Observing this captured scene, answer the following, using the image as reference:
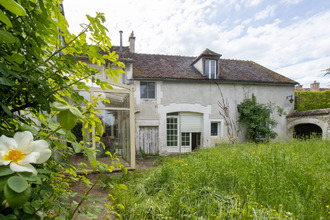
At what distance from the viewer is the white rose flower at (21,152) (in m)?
0.41

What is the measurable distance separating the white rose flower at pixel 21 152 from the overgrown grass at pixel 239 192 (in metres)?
1.94

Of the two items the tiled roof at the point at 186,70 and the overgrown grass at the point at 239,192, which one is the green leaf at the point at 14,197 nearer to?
the overgrown grass at the point at 239,192

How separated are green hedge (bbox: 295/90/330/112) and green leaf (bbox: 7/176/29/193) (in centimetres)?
1500

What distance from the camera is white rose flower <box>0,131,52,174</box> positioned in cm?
41

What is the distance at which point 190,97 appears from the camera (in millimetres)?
9719

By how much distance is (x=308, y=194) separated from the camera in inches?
104

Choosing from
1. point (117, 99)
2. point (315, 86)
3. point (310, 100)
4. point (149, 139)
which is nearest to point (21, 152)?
point (117, 99)

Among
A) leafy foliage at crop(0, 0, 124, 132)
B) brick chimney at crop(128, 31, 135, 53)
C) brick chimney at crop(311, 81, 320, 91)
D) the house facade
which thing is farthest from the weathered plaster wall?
brick chimney at crop(311, 81, 320, 91)

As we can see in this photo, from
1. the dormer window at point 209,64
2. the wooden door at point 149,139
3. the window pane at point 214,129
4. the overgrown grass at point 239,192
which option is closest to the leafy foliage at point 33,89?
the overgrown grass at point 239,192

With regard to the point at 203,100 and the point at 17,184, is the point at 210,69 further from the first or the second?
the point at 17,184

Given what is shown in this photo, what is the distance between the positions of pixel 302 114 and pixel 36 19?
13.1 meters

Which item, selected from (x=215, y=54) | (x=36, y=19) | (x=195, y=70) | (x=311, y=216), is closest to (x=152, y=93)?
(x=195, y=70)

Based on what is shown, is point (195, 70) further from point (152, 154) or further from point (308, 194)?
point (308, 194)

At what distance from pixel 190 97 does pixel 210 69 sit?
7.45ft
